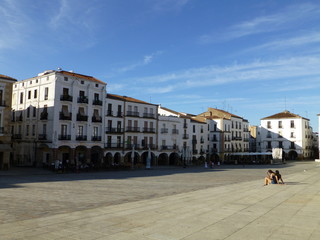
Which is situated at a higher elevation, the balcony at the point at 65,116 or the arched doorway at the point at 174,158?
the balcony at the point at 65,116

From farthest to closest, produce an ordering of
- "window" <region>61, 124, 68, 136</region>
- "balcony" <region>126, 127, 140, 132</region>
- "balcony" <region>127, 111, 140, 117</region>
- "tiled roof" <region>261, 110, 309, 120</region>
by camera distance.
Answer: "tiled roof" <region>261, 110, 309, 120</region> → "balcony" <region>127, 111, 140, 117</region> → "balcony" <region>126, 127, 140, 132</region> → "window" <region>61, 124, 68, 136</region>

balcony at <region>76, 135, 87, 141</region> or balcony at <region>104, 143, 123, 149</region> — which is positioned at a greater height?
balcony at <region>76, 135, 87, 141</region>

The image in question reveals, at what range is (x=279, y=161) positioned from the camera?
2689 inches

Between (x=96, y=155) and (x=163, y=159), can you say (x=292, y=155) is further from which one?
(x=96, y=155)

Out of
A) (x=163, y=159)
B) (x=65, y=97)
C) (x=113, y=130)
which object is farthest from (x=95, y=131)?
(x=163, y=159)

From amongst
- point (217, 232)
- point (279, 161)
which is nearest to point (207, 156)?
point (279, 161)

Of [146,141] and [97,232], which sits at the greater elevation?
[146,141]

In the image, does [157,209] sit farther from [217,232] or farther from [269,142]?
[269,142]

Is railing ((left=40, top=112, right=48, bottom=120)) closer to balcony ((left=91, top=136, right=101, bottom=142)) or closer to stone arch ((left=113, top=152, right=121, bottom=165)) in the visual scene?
balcony ((left=91, top=136, right=101, bottom=142))

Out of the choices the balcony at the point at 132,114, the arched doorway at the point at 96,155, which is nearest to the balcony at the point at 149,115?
the balcony at the point at 132,114

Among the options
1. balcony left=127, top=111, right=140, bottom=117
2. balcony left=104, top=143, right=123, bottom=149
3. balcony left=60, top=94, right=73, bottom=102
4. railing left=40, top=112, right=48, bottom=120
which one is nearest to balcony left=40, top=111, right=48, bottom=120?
railing left=40, top=112, right=48, bottom=120

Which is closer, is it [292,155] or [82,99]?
[82,99]

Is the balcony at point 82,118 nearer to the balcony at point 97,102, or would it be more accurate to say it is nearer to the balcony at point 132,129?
the balcony at point 97,102

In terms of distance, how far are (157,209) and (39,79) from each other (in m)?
39.7
